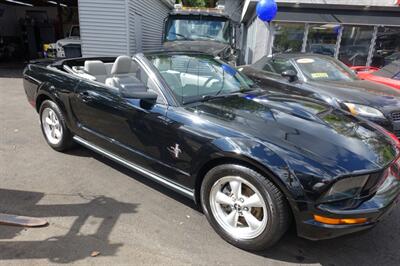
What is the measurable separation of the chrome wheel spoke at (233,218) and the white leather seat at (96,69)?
8.66 feet

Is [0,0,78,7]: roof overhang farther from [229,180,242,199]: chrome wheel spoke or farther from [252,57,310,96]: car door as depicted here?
[229,180,242,199]: chrome wheel spoke

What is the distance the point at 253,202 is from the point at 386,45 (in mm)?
13356

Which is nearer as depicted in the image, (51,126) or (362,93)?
(51,126)

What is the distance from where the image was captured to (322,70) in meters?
6.02

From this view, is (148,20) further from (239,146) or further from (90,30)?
(239,146)

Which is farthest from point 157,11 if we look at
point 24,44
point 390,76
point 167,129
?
point 167,129

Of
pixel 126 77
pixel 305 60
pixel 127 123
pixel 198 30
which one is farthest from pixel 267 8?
pixel 127 123

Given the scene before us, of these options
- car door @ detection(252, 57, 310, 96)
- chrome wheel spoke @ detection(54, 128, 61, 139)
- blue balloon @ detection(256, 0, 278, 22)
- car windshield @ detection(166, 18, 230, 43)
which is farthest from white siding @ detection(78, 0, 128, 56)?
chrome wheel spoke @ detection(54, 128, 61, 139)

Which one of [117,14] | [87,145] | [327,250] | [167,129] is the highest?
[117,14]

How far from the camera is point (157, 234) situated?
2.70 meters

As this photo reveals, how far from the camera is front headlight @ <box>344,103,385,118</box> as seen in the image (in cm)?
463

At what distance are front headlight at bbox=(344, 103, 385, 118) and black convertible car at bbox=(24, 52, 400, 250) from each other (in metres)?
1.71

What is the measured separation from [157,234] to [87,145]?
1685mm

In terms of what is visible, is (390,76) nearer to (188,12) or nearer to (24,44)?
(188,12)
